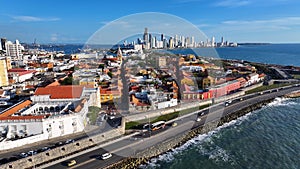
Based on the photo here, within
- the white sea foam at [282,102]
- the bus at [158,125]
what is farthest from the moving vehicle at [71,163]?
the white sea foam at [282,102]

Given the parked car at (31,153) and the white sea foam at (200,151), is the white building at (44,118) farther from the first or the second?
the white sea foam at (200,151)

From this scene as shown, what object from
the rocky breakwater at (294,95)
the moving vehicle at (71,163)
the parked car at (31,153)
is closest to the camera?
the moving vehicle at (71,163)

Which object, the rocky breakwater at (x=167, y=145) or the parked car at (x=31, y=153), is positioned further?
the rocky breakwater at (x=167, y=145)

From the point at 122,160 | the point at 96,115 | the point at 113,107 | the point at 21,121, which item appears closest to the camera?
the point at 122,160

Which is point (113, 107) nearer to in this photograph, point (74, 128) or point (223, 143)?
point (74, 128)

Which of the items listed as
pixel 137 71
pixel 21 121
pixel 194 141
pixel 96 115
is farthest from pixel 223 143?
pixel 137 71

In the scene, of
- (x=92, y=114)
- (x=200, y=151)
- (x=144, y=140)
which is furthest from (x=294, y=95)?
(x=92, y=114)

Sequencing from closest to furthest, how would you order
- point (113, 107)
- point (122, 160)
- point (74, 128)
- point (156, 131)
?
point (122, 160), point (74, 128), point (156, 131), point (113, 107)

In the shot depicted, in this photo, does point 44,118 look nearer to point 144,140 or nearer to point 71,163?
point 71,163
